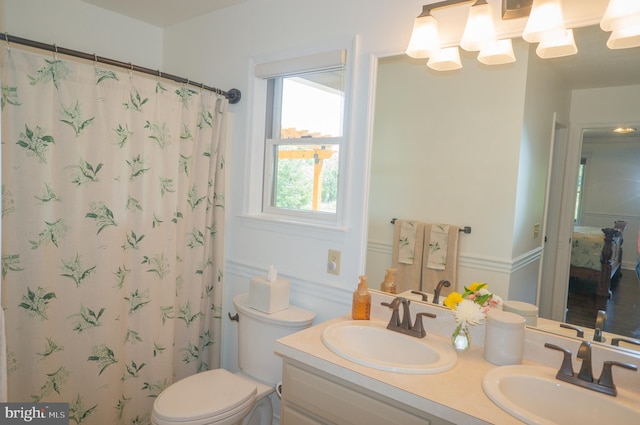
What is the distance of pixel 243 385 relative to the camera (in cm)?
183

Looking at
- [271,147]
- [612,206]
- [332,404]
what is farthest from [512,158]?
[271,147]

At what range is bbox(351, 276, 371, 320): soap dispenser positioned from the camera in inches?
67.5

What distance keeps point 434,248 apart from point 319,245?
56 cm

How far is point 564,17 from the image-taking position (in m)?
1.35

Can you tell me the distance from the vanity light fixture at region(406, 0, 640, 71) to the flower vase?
3.24 feet

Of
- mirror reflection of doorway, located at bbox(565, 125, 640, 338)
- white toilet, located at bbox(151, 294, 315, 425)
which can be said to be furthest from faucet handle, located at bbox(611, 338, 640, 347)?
white toilet, located at bbox(151, 294, 315, 425)

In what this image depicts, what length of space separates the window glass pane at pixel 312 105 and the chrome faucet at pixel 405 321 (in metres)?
0.86

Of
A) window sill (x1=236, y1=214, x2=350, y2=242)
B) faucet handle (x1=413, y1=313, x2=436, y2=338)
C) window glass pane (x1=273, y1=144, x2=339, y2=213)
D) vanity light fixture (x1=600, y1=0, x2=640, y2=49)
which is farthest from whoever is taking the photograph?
window glass pane (x1=273, y1=144, x2=339, y2=213)

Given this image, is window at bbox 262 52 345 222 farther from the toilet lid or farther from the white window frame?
the toilet lid

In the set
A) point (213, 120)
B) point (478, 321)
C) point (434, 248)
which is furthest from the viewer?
point (213, 120)

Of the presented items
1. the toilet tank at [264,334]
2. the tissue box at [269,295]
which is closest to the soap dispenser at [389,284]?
the toilet tank at [264,334]

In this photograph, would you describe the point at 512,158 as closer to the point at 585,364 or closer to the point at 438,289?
the point at 438,289

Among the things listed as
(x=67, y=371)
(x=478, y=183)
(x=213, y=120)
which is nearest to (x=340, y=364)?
(x=478, y=183)

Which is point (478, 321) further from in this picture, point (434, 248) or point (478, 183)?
point (478, 183)
